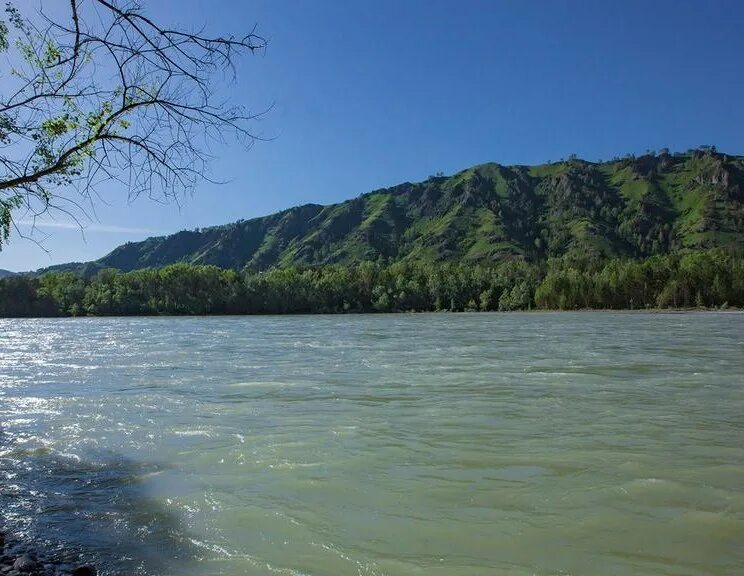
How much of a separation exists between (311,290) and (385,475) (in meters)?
155

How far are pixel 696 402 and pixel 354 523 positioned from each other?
13420mm

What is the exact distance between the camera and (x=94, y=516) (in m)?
8.52

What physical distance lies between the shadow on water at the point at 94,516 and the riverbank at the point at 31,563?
7 cm

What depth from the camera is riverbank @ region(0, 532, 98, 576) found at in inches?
239

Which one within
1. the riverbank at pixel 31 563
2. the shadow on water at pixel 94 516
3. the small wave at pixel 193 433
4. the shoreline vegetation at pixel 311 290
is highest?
the shoreline vegetation at pixel 311 290

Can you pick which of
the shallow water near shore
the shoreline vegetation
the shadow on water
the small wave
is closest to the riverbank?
the shadow on water

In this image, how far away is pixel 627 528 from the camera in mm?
7953

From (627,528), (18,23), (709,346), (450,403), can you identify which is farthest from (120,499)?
(709,346)

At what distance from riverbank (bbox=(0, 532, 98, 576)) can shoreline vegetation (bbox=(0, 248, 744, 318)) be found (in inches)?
5564

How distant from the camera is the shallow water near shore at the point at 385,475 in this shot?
23.8 feet

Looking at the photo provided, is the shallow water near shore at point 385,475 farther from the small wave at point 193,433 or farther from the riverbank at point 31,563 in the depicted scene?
the riverbank at point 31,563

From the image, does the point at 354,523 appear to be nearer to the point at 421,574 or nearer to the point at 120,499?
the point at 421,574

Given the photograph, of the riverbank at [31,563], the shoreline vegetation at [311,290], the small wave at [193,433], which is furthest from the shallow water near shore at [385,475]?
the shoreline vegetation at [311,290]

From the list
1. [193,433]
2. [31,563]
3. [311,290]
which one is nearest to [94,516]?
[31,563]
